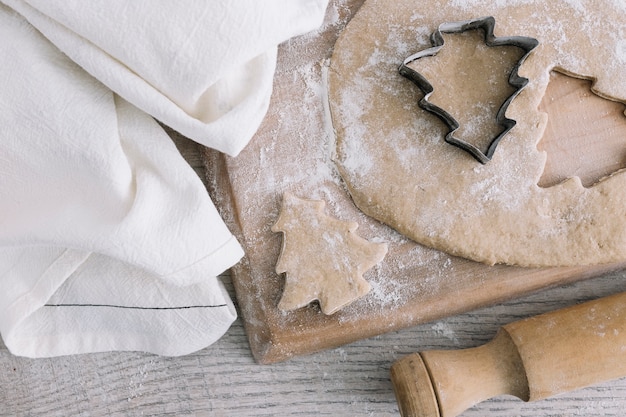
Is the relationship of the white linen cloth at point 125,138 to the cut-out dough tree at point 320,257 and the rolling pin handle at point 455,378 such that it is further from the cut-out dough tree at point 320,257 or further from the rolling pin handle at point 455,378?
the rolling pin handle at point 455,378

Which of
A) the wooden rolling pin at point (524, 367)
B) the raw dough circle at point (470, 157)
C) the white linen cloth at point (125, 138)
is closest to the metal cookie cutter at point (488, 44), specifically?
the raw dough circle at point (470, 157)

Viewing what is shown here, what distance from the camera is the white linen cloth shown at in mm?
862

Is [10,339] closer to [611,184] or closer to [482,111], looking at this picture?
[482,111]

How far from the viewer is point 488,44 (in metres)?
0.98

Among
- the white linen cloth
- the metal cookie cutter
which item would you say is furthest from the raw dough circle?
the white linen cloth

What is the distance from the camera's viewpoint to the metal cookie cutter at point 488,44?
0.94m

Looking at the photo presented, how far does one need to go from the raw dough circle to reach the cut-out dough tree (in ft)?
0.20

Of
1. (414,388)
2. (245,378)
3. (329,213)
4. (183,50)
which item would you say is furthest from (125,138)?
(414,388)

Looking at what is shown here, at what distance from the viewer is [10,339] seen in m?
1.00

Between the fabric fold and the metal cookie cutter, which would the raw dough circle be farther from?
the fabric fold

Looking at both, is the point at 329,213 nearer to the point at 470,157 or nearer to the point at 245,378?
the point at 470,157

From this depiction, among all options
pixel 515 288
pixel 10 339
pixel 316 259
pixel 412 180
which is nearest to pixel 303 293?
pixel 316 259

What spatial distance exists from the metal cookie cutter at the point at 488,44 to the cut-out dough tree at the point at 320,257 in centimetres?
20

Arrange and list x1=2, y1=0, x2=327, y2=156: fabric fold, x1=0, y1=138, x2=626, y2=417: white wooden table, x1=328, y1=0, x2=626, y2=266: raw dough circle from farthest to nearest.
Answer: x1=0, y1=138, x2=626, y2=417: white wooden table → x1=328, y1=0, x2=626, y2=266: raw dough circle → x1=2, y1=0, x2=327, y2=156: fabric fold
